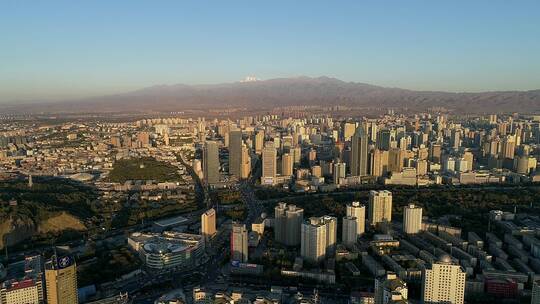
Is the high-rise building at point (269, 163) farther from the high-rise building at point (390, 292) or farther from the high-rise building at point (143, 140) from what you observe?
the high-rise building at point (390, 292)

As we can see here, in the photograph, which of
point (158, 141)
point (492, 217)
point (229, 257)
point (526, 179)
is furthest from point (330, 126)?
point (229, 257)

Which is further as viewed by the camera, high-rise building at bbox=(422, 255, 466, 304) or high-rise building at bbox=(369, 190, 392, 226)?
high-rise building at bbox=(369, 190, 392, 226)

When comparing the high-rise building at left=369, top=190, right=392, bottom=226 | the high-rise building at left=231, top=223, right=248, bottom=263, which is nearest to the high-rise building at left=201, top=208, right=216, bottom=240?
the high-rise building at left=231, top=223, right=248, bottom=263

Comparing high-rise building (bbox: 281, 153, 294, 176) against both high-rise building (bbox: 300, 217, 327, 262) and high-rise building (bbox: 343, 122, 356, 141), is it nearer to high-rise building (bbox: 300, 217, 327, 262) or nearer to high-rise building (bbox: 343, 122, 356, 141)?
high-rise building (bbox: 343, 122, 356, 141)

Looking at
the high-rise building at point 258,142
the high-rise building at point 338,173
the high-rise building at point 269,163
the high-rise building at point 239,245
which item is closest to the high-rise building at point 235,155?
the high-rise building at point 269,163

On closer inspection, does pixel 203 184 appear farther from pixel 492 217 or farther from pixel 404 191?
pixel 492 217

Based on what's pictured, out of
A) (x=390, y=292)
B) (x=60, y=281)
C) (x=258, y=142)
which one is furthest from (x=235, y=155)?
(x=390, y=292)
